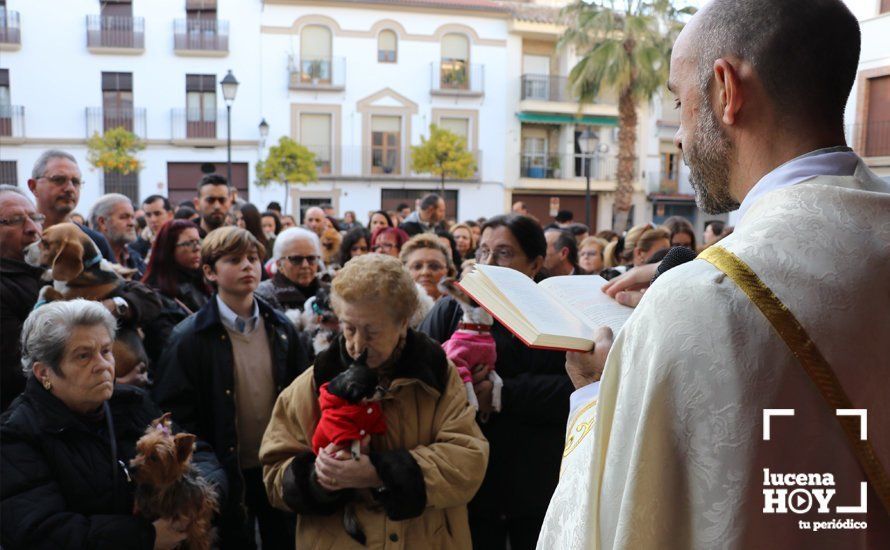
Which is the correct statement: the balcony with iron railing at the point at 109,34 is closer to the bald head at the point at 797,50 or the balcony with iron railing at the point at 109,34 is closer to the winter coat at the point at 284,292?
the winter coat at the point at 284,292

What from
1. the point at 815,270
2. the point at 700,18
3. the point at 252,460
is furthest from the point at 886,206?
the point at 252,460

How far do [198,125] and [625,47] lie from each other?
14.5 metres

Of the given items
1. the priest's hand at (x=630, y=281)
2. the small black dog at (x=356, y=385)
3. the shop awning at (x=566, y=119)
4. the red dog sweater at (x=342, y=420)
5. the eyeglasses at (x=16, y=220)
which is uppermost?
the shop awning at (x=566, y=119)

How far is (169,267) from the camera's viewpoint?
4.39 m

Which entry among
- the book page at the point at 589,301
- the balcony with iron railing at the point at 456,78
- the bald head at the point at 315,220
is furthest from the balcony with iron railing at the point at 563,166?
the book page at the point at 589,301

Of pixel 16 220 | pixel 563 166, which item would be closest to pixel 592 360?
pixel 16 220

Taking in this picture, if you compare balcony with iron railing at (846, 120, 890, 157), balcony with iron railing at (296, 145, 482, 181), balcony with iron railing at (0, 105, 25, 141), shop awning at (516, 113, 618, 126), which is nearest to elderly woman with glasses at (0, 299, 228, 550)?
balcony with iron railing at (846, 120, 890, 157)

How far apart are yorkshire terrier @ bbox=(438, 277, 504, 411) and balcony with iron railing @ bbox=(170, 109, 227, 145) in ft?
81.0

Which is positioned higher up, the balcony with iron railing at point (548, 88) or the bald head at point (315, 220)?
the balcony with iron railing at point (548, 88)

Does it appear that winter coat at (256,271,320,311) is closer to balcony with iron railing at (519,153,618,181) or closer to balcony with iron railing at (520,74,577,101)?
balcony with iron railing at (519,153,618,181)

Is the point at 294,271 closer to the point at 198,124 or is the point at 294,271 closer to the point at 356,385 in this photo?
the point at 356,385

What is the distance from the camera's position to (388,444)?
2.67 m

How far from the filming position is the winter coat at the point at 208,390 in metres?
3.24

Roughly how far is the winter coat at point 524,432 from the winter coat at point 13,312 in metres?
2.10
